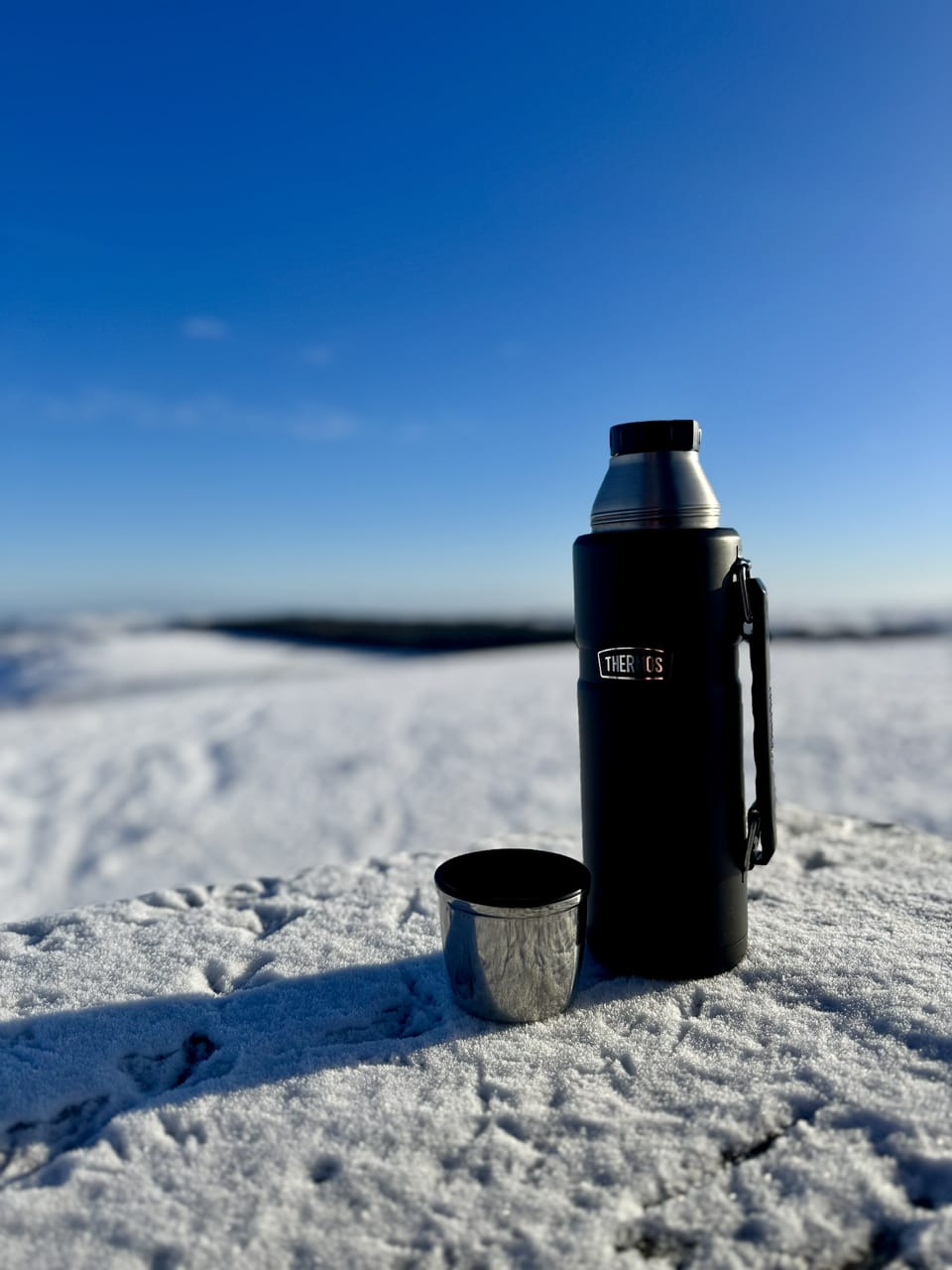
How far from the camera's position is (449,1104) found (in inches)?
59.4

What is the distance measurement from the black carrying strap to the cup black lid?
36 cm

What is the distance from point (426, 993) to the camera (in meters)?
1.90

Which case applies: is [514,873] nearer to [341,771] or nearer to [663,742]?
[663,742]

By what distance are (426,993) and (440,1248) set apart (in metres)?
0.68

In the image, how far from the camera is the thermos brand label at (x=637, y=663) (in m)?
1.81

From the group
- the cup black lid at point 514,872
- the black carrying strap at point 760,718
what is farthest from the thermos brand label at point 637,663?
the cup black lid at point 514,872

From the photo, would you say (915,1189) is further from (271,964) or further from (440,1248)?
(271,964)

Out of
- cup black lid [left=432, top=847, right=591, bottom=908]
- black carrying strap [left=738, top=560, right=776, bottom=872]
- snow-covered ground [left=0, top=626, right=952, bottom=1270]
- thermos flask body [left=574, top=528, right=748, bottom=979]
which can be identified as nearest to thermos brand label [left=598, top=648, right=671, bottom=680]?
thermos flask body [left=574, top=528, right=748, bottom=979]

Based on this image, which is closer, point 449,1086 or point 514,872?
point 449,1086

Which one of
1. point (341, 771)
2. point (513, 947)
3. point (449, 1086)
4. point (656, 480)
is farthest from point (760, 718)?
point (341, 771)

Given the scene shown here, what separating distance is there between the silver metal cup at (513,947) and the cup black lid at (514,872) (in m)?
0.01

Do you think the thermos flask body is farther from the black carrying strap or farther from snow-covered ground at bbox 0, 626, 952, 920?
snow-covered ground at bbox 0, 626, 952, 920

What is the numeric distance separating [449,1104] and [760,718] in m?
0.93

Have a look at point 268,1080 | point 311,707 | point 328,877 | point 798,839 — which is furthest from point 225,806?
point 268,1080
